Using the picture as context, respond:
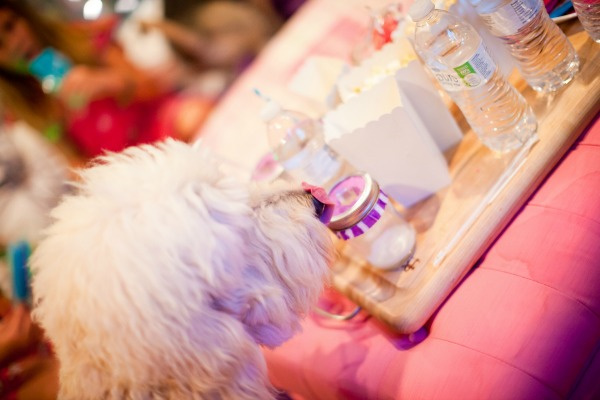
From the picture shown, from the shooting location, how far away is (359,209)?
1.16 meters

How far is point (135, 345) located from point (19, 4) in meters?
2.90

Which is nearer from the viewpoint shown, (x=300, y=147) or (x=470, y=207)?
(x=470, y=207)

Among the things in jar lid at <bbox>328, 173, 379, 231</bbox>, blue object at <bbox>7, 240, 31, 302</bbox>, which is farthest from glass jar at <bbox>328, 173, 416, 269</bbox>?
blue object at <bbox>7, 240, 31, 302</bbox>

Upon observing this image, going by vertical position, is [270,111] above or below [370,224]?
above

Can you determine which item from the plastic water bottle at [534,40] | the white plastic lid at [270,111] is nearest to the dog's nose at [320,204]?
the white plastic lid at [270,111]

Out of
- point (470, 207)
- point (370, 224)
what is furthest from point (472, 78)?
point (370, 224)

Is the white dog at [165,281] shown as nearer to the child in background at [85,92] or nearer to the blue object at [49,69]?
the child in background at [85,92]

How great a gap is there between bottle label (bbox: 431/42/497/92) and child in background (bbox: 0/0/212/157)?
2103 mm

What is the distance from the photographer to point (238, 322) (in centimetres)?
103

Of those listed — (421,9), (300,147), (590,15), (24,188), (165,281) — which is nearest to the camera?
(165,281)

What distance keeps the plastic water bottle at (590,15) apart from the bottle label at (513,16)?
0.12 m

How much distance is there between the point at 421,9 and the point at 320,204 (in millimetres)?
538

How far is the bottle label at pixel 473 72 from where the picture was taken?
1097 mm

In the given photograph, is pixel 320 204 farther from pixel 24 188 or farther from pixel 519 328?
pixel 24 188
